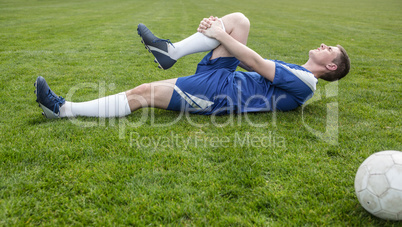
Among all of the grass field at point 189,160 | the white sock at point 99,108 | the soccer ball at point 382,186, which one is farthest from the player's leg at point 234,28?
the soccer ball at point 382,186

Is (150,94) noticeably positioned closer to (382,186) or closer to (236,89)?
(236,89)

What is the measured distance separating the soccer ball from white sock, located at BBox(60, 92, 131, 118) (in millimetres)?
2373

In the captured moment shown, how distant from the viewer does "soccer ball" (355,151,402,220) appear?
5.52 ft

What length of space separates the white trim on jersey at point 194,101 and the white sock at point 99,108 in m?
0.60

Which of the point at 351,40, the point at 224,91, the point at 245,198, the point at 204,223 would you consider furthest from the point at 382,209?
the point at 351,40

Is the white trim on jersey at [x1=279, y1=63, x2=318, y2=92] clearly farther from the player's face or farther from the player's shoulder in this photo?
the player's face

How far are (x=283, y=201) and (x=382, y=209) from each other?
581mm

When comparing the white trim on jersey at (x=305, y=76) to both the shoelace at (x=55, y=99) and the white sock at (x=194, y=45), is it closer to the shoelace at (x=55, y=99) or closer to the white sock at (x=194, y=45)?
the white sock at (x=194, y=45)

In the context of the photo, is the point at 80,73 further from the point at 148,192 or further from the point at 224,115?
the point at 148,192

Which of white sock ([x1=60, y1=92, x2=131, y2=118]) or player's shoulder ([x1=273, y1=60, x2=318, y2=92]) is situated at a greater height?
player's shoulder ([x1=273, y1=60, x2=318, y2=92])

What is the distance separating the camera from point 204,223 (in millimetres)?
1797

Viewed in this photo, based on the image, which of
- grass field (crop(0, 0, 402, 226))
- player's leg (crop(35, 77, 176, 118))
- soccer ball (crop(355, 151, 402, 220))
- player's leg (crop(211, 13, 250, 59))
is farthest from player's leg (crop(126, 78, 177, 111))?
soccer ball (crop(355, 151, 402, 220))

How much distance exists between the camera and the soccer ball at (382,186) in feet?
5.52

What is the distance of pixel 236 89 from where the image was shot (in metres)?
3.31
